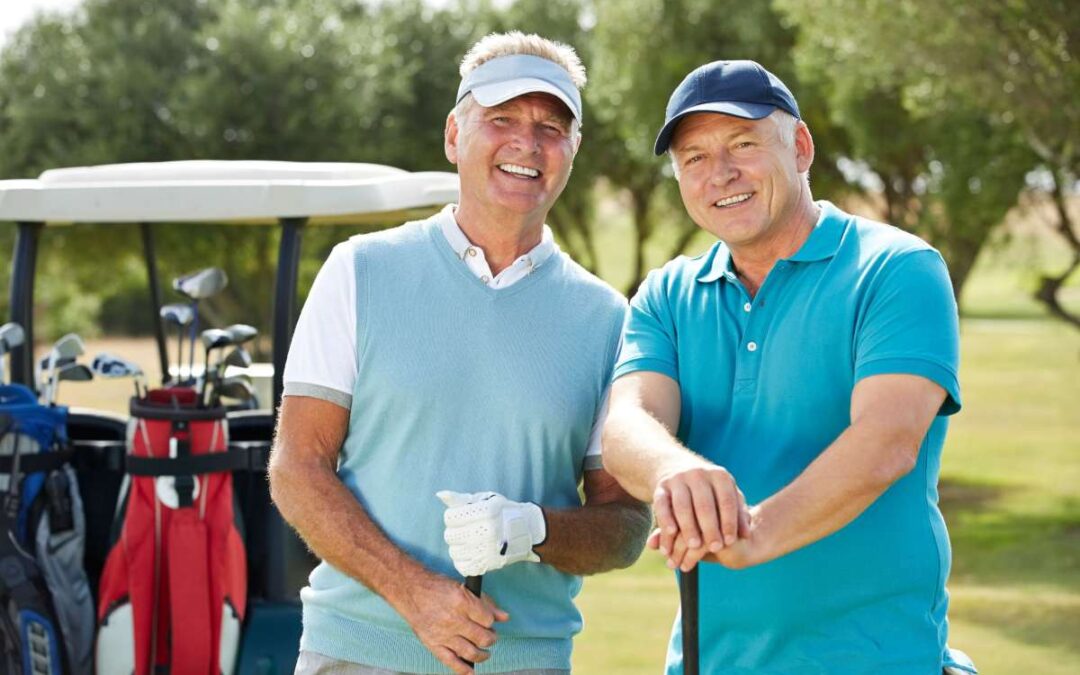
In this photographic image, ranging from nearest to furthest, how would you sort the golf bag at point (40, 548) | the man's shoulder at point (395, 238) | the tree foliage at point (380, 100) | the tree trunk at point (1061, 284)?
the man's shoulder at point (395, 238) < the golf bag at point (40, 548) < the tree trunk at point (1061, 284) < the tree foliage at point (380, 100)

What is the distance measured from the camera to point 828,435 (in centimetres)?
200

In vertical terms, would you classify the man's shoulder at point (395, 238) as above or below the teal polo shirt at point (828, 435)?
above

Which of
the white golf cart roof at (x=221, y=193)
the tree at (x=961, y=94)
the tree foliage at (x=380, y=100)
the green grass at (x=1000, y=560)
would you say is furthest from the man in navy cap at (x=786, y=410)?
the tree foliage at (x=380, y=100)

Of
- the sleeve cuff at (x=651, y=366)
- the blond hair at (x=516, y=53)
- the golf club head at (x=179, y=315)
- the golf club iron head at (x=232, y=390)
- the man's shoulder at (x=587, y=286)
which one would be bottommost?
the golf club iron head at (x=232, y=390)

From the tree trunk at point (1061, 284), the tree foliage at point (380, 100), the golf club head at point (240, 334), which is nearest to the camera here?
the golf club head at point (240, 334)

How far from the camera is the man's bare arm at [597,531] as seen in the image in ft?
7.64

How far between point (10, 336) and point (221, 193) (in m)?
0.70

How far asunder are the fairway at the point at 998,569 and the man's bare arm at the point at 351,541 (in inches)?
168

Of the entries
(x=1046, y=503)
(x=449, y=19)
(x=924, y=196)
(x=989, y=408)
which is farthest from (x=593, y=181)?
(x=1046, y=503)

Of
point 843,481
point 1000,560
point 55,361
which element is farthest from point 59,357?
point 1000,560

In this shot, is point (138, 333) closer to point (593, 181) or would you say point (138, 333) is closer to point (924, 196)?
point (593, 181)

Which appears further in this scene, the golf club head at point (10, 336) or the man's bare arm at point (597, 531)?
the golf club head at point (10, 336)

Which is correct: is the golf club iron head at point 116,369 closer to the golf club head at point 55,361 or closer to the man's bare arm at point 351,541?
the golf club head at point 55,361

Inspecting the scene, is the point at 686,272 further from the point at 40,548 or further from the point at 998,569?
the point at 998,569
